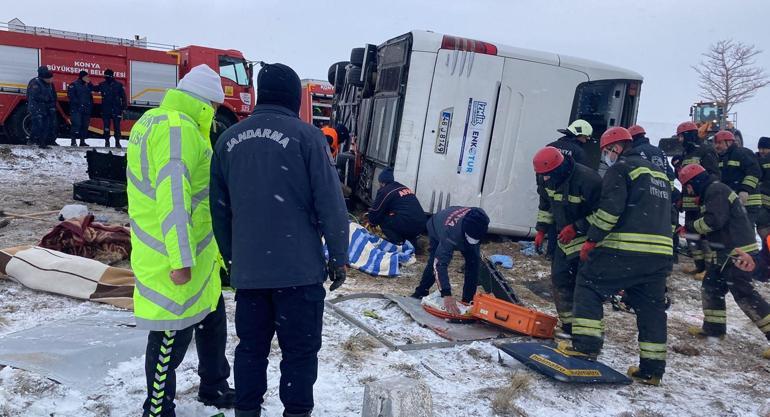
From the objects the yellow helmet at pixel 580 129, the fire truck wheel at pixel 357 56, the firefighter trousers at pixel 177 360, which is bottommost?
the firefighter trousers at pixel 177 360

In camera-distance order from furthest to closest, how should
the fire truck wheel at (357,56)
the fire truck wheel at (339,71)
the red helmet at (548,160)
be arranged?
the fire truck wheel at (339,71) → the fire truck wheel at (357,56) → the red helmet at (548,160)

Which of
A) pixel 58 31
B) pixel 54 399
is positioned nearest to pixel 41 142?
pixel 58 31

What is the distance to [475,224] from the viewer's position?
4945 millimetres

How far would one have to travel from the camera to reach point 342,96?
34.8 feet

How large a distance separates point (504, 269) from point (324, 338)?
3416mm

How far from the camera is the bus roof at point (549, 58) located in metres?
7.21

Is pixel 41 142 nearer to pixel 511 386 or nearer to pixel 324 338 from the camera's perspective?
pixel 324 338

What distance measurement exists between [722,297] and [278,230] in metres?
4.27

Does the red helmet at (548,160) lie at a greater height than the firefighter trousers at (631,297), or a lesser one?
greater

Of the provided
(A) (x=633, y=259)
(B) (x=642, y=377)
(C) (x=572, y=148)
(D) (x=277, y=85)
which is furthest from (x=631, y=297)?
(D) (x=277, y=85)

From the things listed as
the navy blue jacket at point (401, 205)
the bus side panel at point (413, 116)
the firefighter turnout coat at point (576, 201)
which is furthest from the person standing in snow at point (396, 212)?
the firefighter turnout coat at point (576, 201)

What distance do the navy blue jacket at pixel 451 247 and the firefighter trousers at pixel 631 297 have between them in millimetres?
1124

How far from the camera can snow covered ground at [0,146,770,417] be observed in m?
3.08

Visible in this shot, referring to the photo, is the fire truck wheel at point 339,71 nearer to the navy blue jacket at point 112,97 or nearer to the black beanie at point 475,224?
the navy blue jacket at point 112,97
